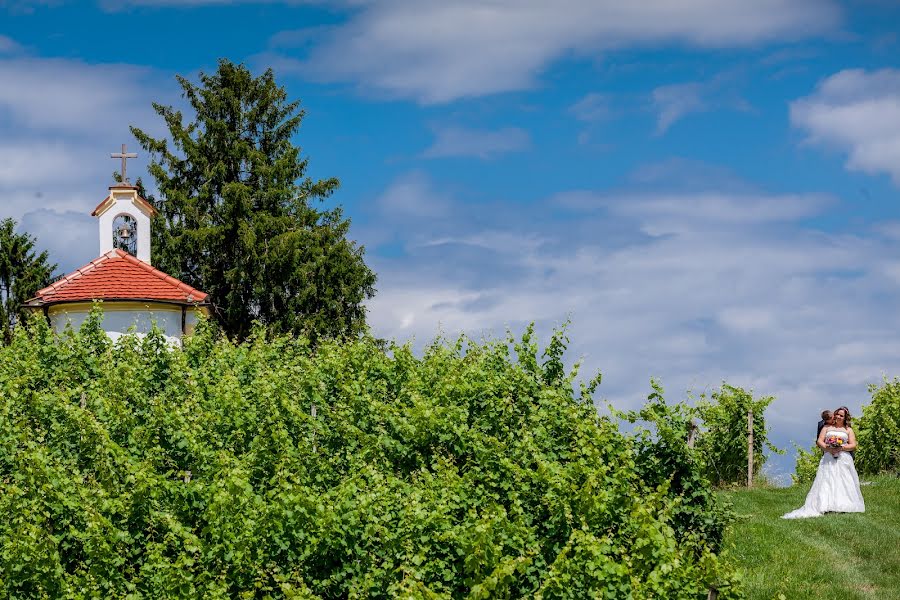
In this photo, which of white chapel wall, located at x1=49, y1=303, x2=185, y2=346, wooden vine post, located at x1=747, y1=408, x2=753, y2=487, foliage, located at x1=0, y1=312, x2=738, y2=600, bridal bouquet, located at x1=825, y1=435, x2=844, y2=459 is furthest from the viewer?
white chapel wall, located at x1=49, y1=303, x2=185, y2=346

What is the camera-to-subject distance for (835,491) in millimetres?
18359

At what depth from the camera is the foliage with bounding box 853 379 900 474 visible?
25.3 m

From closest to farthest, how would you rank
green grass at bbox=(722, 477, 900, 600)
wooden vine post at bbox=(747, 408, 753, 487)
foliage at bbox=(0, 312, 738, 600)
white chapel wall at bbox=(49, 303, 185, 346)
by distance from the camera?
Result: foliage at bbox=(0, 312, 738, 600) → green grass at bbox=(722, 477, 900, 600) → wooden vine post at bbox=(747, 408, 753, 487) → white chapel wall at bbox=(49, 303, 185, 346)

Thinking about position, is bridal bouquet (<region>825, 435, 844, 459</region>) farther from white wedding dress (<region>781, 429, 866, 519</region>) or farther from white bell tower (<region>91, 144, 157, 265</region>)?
white bell tower (<region>91, 144, 157, 265</region>)

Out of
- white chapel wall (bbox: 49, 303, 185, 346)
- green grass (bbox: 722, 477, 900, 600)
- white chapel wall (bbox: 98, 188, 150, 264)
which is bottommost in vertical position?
green grass (bbox: 722, 477, 900, 600)

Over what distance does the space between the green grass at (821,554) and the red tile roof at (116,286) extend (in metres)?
16.5

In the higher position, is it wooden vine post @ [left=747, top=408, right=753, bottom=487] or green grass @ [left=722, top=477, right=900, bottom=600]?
wooden vine post @ [left=747, top=408, right=753, bottom=487]

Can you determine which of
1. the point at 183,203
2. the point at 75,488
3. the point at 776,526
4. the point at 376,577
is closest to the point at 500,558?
the point at 376,577

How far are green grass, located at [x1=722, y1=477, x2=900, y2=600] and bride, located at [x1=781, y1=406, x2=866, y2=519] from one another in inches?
13.0

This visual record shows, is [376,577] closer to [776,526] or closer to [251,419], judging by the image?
[251,419]

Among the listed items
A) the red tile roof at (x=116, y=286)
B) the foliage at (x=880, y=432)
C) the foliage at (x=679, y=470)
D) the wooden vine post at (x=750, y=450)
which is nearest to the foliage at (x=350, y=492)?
the foliage at (x=679, y=470)

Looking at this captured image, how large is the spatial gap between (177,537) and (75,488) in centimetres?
160

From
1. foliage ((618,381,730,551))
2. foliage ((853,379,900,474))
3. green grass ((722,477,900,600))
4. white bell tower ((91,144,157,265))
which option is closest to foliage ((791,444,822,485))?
foliage ((853,379,900,474))

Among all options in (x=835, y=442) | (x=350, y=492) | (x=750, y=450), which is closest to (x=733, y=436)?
(x=750, y=450)
